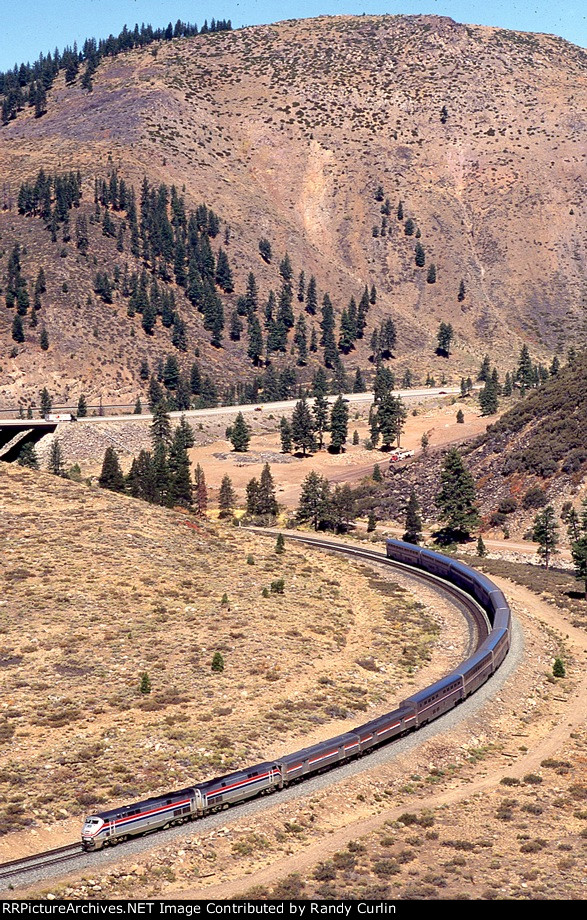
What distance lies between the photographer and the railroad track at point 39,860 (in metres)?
34.6

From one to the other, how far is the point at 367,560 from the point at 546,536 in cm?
1840

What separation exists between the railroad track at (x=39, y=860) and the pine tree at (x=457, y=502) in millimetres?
74843

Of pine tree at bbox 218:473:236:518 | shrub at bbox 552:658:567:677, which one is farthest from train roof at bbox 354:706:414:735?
pine tree at bbox 218:473:236:518

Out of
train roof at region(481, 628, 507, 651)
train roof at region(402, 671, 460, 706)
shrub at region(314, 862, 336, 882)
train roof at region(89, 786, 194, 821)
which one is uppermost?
train roof at region(481, 628, 507, 651)

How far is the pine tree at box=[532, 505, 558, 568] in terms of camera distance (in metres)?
96.4

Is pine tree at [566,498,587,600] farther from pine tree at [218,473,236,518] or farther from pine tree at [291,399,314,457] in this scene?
pine tree at [291,399,314,457]

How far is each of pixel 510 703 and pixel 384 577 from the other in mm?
31521

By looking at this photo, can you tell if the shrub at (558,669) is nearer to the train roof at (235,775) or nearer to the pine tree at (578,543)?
the pine tree at (578,543)

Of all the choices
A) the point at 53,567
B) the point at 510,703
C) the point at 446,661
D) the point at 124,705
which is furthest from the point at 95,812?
the point at 53,567

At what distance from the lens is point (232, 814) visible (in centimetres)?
3953

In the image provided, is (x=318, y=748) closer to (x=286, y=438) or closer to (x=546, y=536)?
(x=546, y=536)

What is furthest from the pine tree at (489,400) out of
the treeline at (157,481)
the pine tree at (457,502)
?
the treeline at (157,481)
